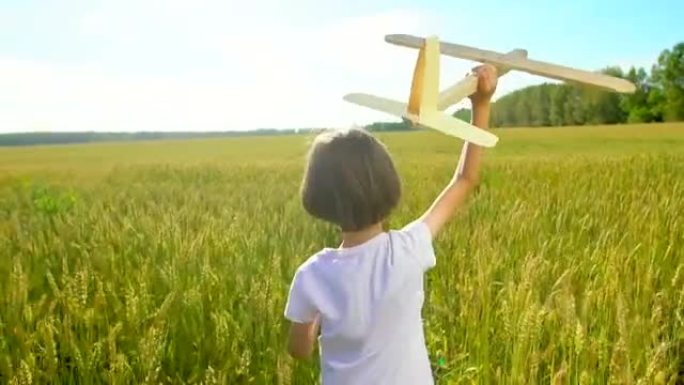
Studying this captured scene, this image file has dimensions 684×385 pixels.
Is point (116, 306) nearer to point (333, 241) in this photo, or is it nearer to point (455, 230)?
point (333, 241)

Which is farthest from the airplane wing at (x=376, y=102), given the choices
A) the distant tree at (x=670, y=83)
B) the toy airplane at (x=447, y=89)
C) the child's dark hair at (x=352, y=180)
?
the distant tree at (x=670, y=83)

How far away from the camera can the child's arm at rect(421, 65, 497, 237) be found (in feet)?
4.87

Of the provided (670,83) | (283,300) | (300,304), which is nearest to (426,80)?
(300,304)

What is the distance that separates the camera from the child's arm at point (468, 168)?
1.48 meters

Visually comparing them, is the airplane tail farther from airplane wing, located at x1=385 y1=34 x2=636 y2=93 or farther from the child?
the child

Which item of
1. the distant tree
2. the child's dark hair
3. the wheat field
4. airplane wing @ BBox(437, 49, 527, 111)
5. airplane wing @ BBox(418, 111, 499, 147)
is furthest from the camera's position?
the distant tree

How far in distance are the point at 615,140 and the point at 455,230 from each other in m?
18.0

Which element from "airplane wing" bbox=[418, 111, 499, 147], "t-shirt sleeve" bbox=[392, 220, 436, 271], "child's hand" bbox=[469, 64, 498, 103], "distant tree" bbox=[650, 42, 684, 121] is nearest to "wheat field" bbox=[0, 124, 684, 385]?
"t-shirt sleeve" bbox=[392, 220, 436, 271]

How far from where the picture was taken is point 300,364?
208 cm

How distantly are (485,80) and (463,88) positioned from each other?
0.23ft

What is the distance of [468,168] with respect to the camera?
66.2 inches

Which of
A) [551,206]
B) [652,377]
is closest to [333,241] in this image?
[551,206]

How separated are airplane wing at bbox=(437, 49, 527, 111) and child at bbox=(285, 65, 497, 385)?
2 cm

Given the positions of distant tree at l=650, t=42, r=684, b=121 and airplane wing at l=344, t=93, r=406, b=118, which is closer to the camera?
airplane wing at l=344, t=93, r=406, b=118
